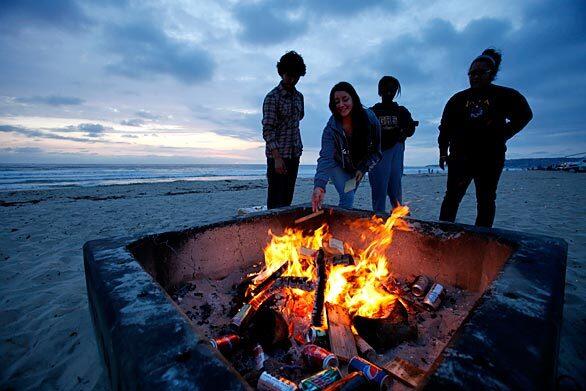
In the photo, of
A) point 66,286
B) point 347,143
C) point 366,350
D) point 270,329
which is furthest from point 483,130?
point 66,286

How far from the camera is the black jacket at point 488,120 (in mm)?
3273

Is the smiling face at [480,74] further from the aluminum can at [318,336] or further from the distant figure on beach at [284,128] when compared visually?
the aluminum can at [318,336]

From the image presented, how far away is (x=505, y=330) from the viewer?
1.00 m

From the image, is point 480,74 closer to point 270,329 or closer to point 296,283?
point 296,283

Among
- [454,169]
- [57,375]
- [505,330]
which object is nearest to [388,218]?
[454,169]

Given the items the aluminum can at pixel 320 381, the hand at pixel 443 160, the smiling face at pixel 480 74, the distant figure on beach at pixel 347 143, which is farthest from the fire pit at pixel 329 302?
the smiling face at pixel 480 74

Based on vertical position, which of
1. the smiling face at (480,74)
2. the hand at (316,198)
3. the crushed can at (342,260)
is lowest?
the crushed can at (342,260)

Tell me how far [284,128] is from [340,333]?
314 centimetres

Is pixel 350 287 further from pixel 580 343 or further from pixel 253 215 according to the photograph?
pixel 580 343

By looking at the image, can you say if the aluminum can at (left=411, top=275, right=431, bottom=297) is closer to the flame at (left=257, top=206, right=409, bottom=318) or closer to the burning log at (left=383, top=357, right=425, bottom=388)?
the flame at (left=257, top=206, right=409, bottom=318)

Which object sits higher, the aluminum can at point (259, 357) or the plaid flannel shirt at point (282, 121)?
the plaid flannel shirt at point (282, 121)

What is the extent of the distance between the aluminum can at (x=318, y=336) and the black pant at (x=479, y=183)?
2.52 meters

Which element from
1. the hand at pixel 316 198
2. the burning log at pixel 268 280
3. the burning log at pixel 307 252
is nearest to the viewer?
the burning log at pixel 268 280

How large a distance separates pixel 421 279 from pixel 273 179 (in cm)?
252
